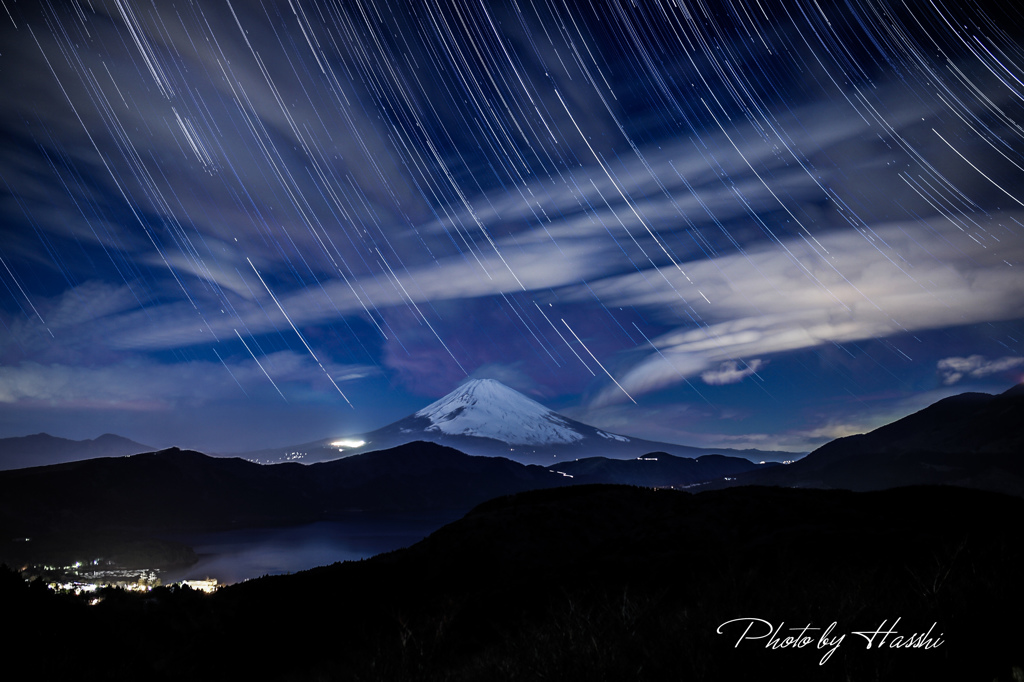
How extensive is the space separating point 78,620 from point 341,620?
12.5 m

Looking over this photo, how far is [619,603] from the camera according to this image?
Answer: 1597 cm

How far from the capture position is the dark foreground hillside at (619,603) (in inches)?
424

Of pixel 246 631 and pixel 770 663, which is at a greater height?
pixel 770 663

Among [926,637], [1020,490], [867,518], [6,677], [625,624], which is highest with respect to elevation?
[6,677]

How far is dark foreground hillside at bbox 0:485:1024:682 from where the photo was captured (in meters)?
10.8

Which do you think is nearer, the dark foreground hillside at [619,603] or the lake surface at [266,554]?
the dark foreground hillside at [619,603]

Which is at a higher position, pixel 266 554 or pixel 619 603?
pixel 619 603

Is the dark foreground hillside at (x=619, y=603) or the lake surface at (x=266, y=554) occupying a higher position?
the dark foreground hillside at (x=619, y=603)

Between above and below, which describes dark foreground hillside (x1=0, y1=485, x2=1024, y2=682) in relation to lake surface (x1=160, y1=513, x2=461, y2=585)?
above

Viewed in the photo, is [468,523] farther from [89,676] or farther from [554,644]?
[554,644]

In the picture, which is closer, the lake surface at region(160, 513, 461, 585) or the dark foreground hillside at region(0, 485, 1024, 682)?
the dark foreground hillside at region(0, 485, 1024, 682)

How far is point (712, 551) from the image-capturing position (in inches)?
1152

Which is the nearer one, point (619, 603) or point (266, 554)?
point (619, 603)

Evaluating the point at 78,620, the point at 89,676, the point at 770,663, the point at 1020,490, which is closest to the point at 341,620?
the point at 78,620
